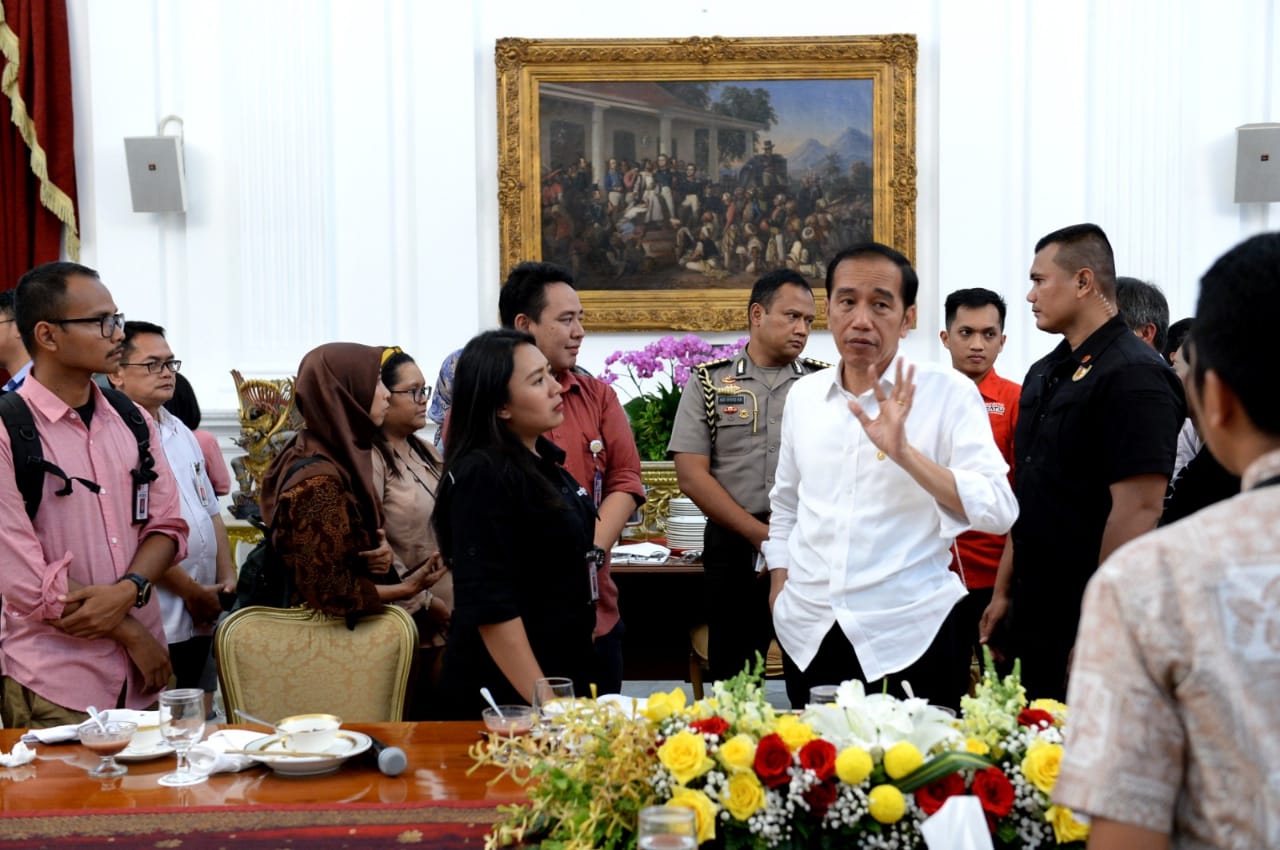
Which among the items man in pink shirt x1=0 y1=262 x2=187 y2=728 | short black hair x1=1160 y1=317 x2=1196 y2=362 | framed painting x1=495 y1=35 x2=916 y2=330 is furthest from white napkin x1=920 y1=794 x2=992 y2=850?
framed painting x1=495 y1=35 x2=916 y2=330

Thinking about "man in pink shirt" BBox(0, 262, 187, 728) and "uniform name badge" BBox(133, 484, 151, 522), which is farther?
"uniform name badge" BBox(133, 484, 151, 522)

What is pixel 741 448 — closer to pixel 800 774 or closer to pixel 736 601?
pixel 736 601

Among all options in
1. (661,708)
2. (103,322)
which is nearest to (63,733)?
(103,322)

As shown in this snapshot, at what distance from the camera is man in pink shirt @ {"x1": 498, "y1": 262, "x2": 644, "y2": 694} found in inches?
135

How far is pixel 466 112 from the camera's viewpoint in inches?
258

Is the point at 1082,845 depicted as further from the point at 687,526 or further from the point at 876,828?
the point at 687,526

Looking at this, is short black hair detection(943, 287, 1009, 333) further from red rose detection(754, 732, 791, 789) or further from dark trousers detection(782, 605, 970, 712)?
red rose detection(754, 732, 791, 789)

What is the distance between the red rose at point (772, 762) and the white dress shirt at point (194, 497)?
2707 millimetres

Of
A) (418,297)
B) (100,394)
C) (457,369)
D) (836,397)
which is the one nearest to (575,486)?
(457,369)

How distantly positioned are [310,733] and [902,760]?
1.11m

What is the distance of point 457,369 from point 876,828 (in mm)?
1456

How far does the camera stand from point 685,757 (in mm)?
1472

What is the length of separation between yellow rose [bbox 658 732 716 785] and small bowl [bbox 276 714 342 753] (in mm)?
843

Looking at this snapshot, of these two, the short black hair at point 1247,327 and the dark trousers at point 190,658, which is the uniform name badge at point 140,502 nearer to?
the dark trousers at point 190,658
